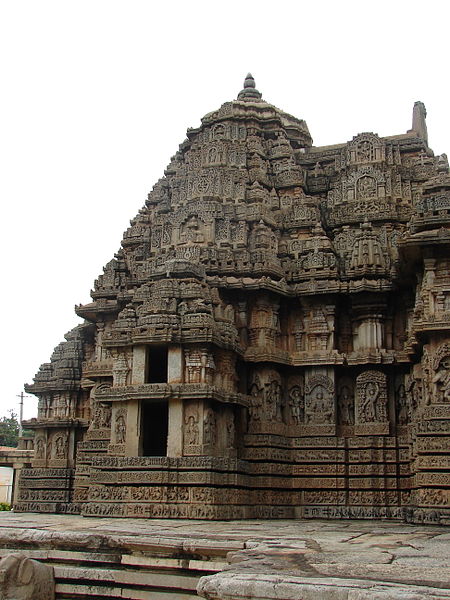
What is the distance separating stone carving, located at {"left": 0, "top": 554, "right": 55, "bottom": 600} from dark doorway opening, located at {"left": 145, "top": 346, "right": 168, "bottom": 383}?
9310mm

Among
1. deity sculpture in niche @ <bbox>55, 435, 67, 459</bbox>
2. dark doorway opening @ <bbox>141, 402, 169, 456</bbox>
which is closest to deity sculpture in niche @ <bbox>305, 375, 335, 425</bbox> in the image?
dark doorway opening @ <bbox>141, 402, 169, 456</bbox>

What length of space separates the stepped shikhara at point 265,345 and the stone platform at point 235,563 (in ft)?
17.6

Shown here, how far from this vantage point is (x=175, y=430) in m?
18.7

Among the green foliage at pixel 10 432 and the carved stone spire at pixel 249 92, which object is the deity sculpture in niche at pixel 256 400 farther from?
the green foliage at pixel 10 432

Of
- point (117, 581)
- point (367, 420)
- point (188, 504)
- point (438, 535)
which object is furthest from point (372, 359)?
point (117, 581)

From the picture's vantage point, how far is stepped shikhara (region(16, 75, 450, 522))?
18.4 metres

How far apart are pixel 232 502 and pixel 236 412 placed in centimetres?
282

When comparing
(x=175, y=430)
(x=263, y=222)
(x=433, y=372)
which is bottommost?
(x=175, y=430)

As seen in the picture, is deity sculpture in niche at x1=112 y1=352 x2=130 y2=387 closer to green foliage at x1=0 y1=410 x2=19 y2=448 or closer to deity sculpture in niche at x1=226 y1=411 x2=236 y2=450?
deity sculpture in niche at x1=226 y1=411 x2=236 y2=450

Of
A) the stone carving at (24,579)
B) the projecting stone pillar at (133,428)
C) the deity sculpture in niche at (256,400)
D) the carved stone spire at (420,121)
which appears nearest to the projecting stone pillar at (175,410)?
the projecting stone pillar at (133,428)

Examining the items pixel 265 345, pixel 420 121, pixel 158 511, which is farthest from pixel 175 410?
pixel 420 121

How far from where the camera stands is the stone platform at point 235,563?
23.9 ft

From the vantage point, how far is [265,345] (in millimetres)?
22297

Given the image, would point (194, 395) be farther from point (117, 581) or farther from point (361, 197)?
point (361, 197)
